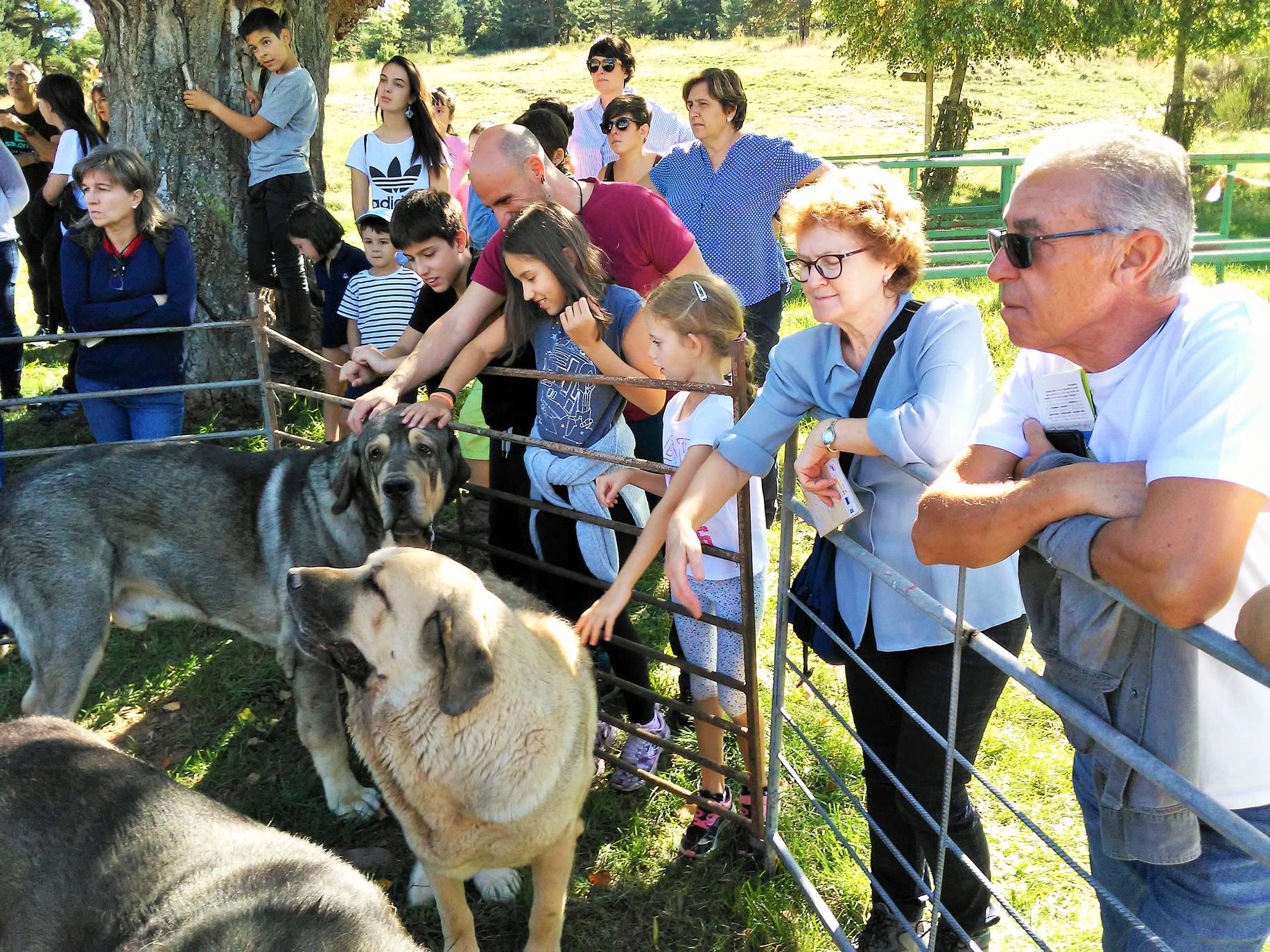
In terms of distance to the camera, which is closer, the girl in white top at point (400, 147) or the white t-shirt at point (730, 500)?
the white t-shirt at point (730, 500)

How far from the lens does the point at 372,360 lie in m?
4.43

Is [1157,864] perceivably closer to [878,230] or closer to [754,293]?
[878,230]

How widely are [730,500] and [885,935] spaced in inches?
55.7

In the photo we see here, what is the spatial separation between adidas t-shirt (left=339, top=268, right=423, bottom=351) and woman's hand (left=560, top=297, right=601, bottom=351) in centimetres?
237

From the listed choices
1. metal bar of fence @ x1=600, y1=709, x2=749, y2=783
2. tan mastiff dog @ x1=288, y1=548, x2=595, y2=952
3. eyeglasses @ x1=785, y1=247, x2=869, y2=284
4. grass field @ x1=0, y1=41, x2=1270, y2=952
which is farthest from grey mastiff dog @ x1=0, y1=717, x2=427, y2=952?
eyeglasses @ x1=785, y1=247, x2=869, y2=284

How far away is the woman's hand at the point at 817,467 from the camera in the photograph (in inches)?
93.6

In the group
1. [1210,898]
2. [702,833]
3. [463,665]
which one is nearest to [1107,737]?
[1210,898]

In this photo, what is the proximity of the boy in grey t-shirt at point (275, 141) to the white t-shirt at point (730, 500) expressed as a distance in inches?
176

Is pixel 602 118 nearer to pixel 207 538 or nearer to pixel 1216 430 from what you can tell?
pixel 207 538

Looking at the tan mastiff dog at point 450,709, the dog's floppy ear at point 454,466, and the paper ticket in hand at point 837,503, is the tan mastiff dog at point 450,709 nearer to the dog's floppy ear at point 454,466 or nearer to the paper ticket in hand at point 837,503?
the paper ticket in hand at point 837,503

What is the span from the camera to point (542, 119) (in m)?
5.16

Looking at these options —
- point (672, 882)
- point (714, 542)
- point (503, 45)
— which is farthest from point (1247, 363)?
point (503, 45)

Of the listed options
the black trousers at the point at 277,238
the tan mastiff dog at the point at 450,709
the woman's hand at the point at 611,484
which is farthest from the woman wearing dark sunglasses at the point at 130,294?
the tan mastiff dog at the point at 450,709

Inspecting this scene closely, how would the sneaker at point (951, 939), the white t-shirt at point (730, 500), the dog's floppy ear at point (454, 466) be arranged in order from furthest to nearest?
the dog's floppy ear at point (454, 466) → the white t-shirt at point (730, 500) → the sneaker at point (951, 939)
